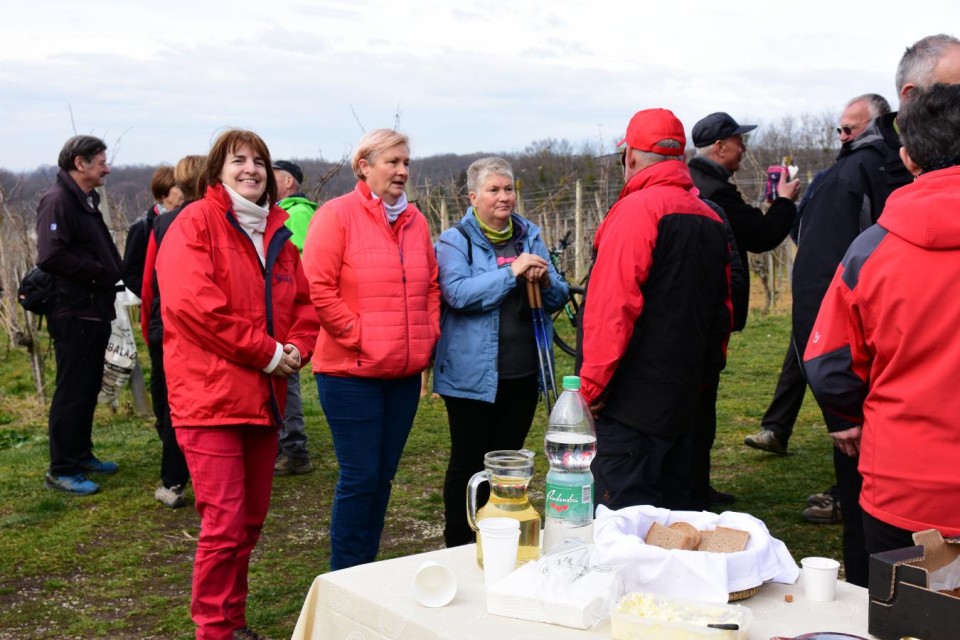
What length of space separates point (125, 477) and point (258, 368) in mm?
3299

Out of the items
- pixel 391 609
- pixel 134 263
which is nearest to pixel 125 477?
pixel 134 263

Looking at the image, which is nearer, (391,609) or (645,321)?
(391,609)

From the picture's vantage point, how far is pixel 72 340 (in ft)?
19.3

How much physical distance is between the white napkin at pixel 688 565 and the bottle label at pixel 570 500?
0.56 ft

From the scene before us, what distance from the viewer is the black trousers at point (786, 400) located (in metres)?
6.25

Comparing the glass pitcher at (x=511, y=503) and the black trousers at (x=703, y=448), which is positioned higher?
the glass pitcher at (x=511, y=503)

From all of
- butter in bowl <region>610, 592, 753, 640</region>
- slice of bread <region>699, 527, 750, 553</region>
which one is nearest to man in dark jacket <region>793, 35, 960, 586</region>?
slice of bread <region>699, 527, 750, 553</region>

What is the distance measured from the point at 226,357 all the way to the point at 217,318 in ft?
0.56

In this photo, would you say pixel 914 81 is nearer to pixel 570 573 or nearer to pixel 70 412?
pixel 570 573

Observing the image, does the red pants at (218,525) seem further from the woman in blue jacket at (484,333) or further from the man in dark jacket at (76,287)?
the man in dark jacket at (76,287)

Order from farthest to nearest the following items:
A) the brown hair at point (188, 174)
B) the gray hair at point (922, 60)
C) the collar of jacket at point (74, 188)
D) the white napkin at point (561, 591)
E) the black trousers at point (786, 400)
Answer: the black trousers at point (786, 400), the collar of jacket at point (74, 188), the brown hair at point (188, 174), the gray hair at point (922, 60), the white napkin at point (561, 591)

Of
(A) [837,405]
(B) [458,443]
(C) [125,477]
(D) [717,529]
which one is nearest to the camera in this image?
(D) [717,529]

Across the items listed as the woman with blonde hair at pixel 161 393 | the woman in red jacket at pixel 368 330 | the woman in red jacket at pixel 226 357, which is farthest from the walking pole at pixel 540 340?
the woman with blonde hair at pixel 161 393

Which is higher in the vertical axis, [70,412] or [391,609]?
[391,609]
